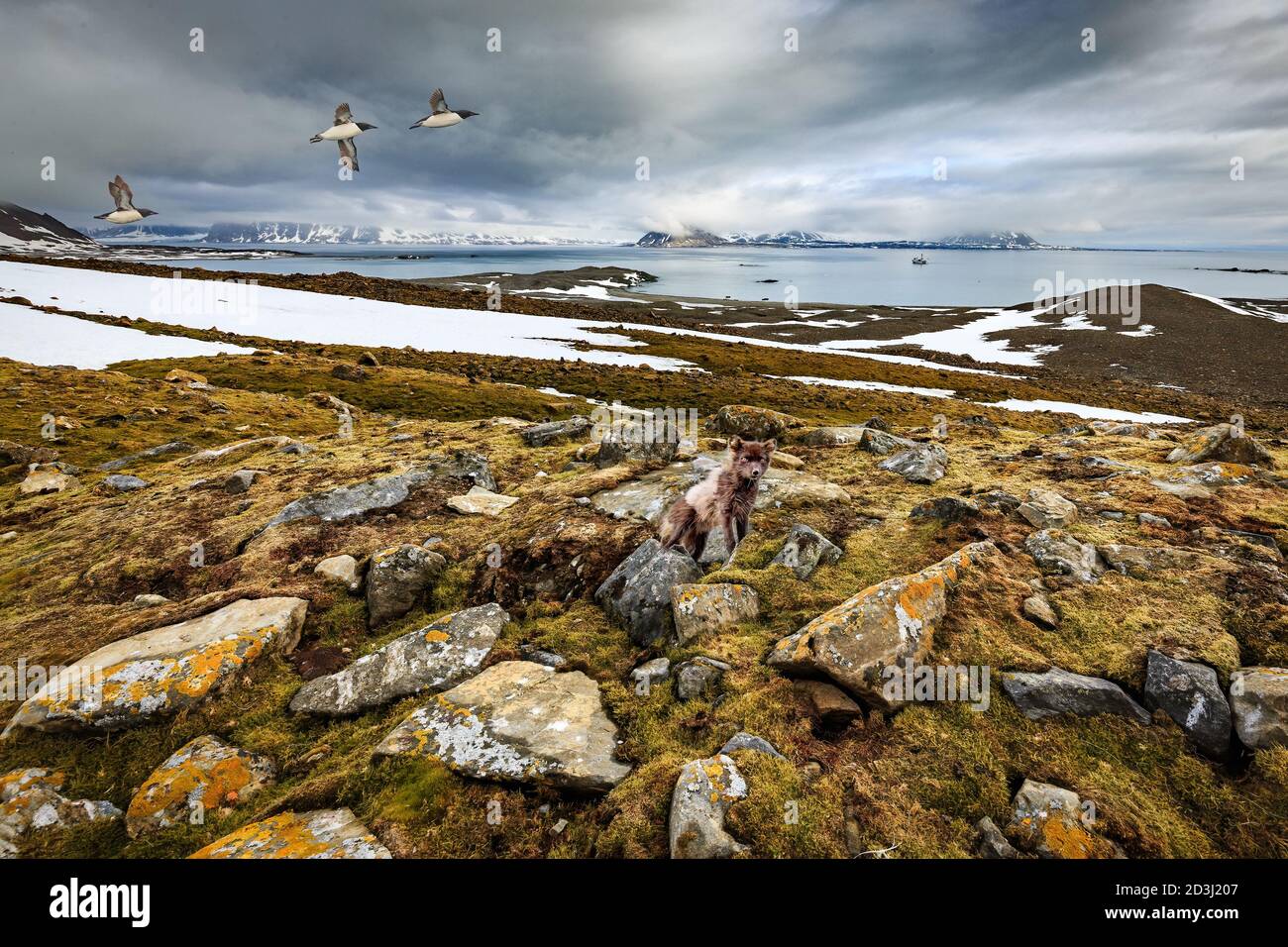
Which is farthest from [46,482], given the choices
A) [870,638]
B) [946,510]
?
[946,510]

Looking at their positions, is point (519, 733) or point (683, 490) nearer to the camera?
point (519, 733)

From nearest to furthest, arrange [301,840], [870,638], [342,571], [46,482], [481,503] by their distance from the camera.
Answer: [301,840] < [870,638] < [342,571] < [481,503] < [46,482]

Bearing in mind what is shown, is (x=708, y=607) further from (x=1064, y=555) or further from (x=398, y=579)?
(x=1064, y=555)

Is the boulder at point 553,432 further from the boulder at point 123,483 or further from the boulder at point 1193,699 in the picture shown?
the boulder at point 1193,699

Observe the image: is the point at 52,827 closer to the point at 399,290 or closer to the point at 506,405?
the point at 506,405

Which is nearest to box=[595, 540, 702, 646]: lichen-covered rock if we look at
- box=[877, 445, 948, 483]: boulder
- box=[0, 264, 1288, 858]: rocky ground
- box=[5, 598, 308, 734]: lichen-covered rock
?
box=[0, 264, 1288, 858]: rocky ground

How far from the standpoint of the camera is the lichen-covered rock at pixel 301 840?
3.76m

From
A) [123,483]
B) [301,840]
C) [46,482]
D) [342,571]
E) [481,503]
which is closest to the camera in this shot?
[301,840]

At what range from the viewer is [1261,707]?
4168 millimetres

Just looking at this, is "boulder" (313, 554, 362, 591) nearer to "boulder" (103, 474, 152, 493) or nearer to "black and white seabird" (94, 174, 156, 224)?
"boulder" (103, 474, 152, 493)

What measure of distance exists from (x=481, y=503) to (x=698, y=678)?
264 inches

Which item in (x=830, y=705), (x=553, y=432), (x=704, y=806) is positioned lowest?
(x=704, y=806)

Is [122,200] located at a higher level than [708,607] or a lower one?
higher
